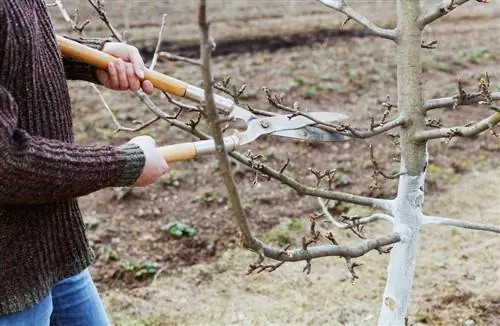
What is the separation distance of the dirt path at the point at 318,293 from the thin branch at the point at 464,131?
1283 mm

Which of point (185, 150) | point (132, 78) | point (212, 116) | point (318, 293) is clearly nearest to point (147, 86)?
point (132, 78)

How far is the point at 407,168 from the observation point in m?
2.23

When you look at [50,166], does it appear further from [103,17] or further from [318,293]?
[318,293]

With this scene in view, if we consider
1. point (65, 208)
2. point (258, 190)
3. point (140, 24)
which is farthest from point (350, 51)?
point (65, 208)

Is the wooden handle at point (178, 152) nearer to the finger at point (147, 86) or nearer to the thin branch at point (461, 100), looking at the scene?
the finger at point (147, 86)

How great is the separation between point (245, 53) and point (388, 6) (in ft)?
16.4

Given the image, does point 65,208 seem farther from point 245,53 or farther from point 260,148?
point 245,53

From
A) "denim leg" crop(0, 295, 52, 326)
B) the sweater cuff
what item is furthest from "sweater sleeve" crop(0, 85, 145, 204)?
"denim leg" crop(0, 295, 52, 326)

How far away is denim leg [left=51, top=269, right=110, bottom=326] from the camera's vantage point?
6.61ft

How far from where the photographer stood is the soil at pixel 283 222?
3332mm

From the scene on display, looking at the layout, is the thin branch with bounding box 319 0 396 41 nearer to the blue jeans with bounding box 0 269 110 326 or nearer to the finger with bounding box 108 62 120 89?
the finger with bounding box 108 62 120 89

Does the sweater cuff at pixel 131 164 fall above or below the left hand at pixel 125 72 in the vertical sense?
below

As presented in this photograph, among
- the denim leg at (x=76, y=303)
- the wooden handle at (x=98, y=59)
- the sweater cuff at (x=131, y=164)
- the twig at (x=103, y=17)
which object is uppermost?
Result: the twig at (x=103, y=17)

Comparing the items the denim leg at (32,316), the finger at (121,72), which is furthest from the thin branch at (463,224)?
the denim leg at (32,316)
